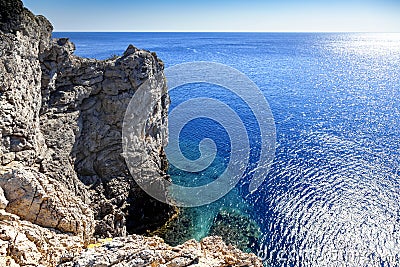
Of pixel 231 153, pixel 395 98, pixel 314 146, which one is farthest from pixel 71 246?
pixel 395 98

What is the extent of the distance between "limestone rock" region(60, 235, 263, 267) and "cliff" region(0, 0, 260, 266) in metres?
0.06

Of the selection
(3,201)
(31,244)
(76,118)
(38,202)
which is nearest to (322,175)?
(76,118)

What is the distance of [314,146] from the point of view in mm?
51469

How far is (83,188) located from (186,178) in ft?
55.7

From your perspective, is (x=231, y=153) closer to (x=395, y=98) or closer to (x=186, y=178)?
(x=186, y=178)

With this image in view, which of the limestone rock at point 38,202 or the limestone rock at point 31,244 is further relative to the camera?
the limestone rock at point 38,202

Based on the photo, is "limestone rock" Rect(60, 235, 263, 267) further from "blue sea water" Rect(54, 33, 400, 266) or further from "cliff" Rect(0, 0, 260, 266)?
"blue sea water" Rect(54, 33, 400, 266)

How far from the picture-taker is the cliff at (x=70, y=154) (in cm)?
1590

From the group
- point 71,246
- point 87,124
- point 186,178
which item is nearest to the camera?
point 71,246

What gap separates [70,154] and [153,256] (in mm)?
17273

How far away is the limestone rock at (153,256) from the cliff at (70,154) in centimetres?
6

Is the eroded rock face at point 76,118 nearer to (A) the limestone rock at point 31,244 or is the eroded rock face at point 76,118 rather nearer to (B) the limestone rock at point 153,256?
(A) the limestone rock at point 31,244

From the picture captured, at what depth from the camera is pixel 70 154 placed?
28.3 metres

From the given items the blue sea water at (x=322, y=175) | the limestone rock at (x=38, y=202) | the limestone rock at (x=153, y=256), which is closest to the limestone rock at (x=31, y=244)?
the limestone rock at (x=38, y=202)
